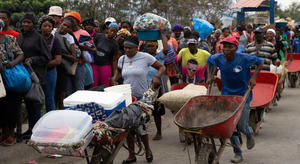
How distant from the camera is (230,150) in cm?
679

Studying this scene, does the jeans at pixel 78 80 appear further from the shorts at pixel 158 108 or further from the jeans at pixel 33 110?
the shorts at pixel 158 108

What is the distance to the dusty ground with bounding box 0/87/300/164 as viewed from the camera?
6215 millimetres

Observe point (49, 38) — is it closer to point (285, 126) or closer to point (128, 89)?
point (128, 89)

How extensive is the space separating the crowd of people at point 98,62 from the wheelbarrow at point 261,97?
0.68 meters

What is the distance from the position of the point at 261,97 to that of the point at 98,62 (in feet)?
10.9

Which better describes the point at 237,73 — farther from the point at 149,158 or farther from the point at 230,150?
the point at 149,158

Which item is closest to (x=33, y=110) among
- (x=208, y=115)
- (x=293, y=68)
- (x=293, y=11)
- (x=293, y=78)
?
(x=208, y=115)

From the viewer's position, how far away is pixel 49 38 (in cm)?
693

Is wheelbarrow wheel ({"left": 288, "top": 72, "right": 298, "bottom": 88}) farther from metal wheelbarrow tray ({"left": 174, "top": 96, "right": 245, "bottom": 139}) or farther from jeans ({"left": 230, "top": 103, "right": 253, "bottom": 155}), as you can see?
metal wheelbarrow tray ({"left": 174, "top": 96, "right": 245, "bottom": 139})

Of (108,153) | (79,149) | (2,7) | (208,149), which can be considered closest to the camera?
(79,149)

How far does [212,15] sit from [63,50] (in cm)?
2374

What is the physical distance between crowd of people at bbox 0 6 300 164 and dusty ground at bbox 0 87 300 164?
10.1 inches

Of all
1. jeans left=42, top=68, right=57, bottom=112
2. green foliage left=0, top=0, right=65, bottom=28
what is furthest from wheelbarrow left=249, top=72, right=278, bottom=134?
green foliage left=0, top=0, right=65, bottom=28

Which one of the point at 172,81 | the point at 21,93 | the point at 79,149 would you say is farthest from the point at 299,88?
the point at 79,149
